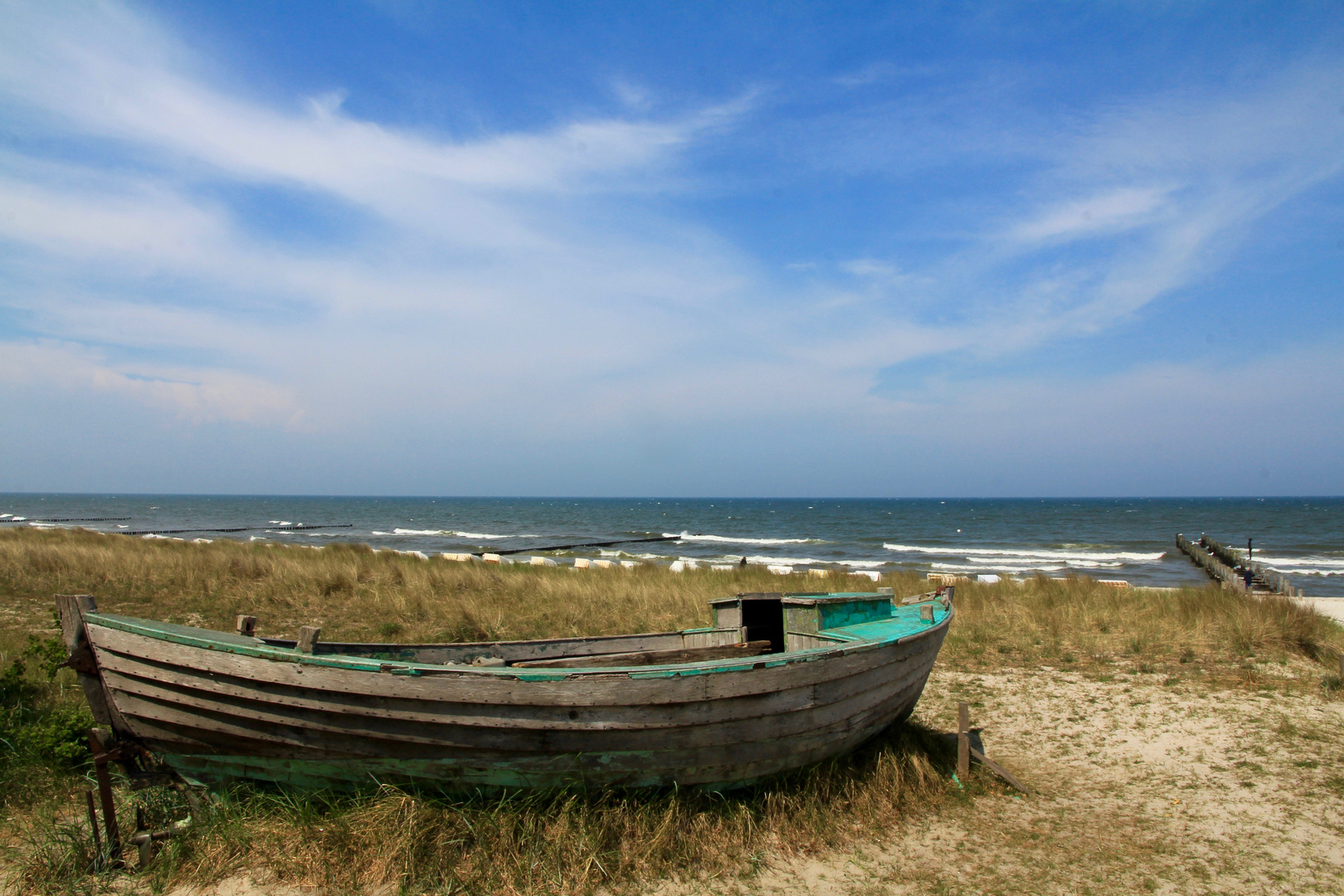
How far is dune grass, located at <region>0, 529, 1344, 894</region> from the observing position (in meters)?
4.43

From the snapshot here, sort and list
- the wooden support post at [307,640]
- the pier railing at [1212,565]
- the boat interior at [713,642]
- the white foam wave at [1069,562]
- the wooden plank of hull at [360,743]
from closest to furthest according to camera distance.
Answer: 1. the wooden plank of hull at [360,743]
2. the wooden support post at [307,640]
3. the boat interior at [713,642]
4. the pier railing at [1212,565]
5. the white foam wave at [1069,562]

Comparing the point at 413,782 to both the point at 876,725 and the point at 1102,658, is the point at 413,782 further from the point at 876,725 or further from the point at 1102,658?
the point at 1102,658

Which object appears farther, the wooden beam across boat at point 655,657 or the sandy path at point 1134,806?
the wooden beam across boat at point 655,657

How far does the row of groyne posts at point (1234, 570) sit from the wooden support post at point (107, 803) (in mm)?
22268

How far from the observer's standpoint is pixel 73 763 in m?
5.65

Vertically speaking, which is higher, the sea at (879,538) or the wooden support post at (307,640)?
the wooden support post at (307,640)

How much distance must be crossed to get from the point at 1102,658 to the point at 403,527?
70447 mm

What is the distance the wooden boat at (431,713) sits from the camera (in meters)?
4.38

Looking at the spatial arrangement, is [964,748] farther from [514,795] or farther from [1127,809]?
[514,795]

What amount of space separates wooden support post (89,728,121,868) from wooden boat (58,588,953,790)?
288 mm

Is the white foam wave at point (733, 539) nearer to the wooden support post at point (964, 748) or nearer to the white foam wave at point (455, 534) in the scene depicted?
the white foam wave at point (455, 534)

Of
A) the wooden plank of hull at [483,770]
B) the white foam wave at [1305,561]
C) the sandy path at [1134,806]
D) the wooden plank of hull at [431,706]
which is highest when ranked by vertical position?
the wooden plank of hull at [431,706]

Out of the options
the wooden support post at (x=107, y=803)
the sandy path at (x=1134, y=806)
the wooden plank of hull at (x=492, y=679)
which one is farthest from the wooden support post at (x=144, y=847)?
the sandy path at (x=1134, y=806)

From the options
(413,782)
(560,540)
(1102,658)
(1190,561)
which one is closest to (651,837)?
(413,782)
